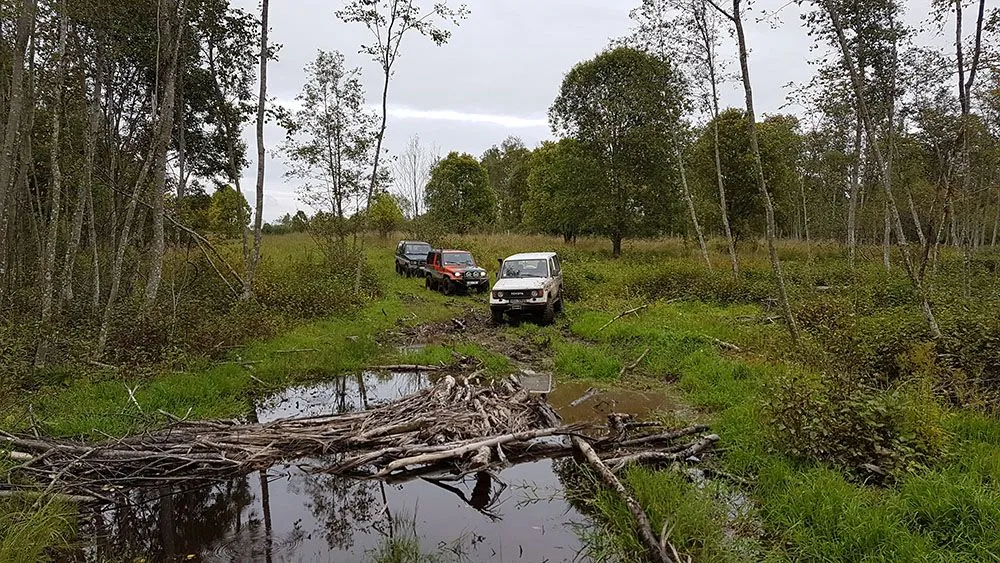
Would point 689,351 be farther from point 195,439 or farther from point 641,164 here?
point 641,164

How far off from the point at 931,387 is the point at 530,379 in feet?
18.5

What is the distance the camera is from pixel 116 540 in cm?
461

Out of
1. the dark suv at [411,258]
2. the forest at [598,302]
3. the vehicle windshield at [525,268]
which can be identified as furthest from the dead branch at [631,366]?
the dark suv at [411,258]

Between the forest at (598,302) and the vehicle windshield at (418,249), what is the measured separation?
186 centimetres

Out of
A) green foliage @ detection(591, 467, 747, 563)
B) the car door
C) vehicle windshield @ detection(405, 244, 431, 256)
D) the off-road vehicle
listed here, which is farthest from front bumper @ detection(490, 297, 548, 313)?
vehicle windshield @ detection(405, 244, 431, 256)

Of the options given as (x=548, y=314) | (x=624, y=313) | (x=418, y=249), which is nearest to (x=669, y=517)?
(x=548, y=314)

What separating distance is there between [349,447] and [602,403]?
3.98 meters

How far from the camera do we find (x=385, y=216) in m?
36.4

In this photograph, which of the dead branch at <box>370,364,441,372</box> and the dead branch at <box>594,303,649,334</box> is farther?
the dead branch at <box>594,303,649,334</box>

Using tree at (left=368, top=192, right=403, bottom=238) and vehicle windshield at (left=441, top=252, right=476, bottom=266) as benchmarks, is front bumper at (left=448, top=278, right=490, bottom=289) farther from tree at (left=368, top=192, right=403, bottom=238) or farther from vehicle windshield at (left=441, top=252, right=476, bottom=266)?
tree at (left=368, top=192, right=403, bottom=238)

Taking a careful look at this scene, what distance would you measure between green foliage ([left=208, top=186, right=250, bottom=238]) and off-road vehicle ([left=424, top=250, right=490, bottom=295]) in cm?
725

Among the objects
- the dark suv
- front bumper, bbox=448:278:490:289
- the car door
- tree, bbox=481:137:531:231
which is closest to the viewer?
the car door

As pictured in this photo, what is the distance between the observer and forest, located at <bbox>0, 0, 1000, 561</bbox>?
15.3 feet

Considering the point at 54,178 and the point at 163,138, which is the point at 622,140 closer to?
the point at 163,138
